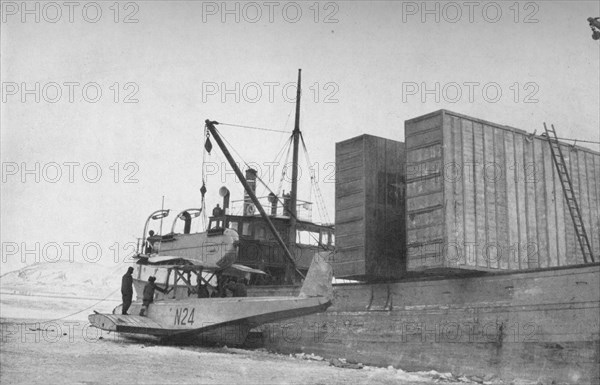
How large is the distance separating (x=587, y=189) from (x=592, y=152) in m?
1.32

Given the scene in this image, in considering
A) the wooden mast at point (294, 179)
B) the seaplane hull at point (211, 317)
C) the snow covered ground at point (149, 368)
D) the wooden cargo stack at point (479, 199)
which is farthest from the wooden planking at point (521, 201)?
the wooden mast at point (294, 179)

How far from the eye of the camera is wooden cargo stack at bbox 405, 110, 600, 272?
13.9m

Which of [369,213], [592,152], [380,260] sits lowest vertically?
[380,260]

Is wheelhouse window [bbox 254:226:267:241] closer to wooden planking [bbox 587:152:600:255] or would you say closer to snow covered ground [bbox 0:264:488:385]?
snow covered ground [bbox 0:264:488:385]

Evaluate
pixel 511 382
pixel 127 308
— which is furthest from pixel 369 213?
pixel 127 308

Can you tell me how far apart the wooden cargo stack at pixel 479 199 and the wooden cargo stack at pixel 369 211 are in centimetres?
147

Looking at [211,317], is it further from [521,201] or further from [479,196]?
[521,201]

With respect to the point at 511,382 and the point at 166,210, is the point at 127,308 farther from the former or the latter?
the point at 511,382

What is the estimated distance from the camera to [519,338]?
13273 mm

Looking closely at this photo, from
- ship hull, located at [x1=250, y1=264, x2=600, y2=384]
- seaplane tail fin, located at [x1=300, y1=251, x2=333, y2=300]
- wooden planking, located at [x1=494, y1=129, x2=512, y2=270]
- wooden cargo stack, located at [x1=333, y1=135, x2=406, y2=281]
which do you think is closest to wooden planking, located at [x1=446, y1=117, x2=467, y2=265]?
wooden planking, located at [x1=494, y1=129, x2=512, y2=270]

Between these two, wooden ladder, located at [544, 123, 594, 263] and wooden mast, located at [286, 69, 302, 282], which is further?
wooden mast, located at [286, 69, 302, 282]

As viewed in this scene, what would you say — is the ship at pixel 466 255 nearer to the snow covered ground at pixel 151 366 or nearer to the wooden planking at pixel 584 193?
the wooden planking at pixel 584 193

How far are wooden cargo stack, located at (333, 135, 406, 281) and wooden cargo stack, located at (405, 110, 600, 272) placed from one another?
147 centimetres

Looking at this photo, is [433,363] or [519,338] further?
[433,363]
